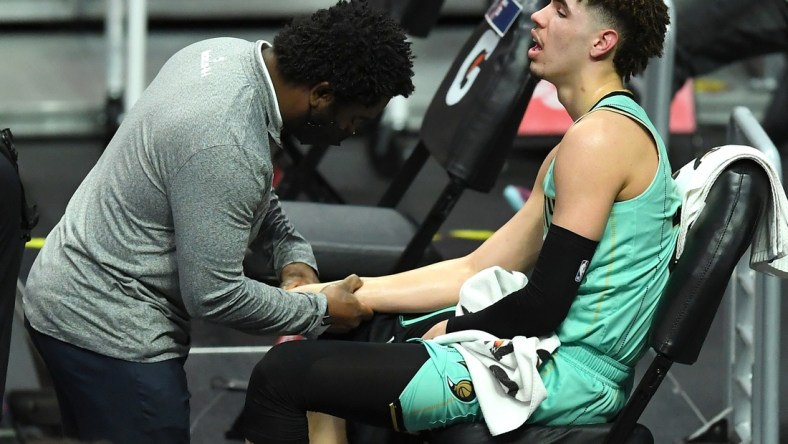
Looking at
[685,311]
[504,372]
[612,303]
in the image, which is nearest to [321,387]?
[504,372]

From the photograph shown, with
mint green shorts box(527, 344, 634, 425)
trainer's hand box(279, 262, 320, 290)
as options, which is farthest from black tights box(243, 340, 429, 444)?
trainer's hand box(279, 262, 320, 290)

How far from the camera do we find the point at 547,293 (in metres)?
2.33

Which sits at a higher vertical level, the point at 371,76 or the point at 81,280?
the point at 371,76

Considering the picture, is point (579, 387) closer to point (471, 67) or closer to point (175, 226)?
point (175, 226)

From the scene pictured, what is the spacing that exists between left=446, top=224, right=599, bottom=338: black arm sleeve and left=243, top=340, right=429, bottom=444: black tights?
161 mm

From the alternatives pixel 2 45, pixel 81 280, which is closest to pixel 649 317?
pixel 81 280

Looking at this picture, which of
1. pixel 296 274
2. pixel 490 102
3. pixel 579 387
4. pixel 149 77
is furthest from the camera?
pixel 149 77

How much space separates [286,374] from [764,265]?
3.15ft

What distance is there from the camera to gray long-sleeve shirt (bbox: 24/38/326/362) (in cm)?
223

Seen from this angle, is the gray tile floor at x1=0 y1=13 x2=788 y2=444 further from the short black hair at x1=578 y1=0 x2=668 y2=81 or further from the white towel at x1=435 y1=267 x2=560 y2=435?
the short black hair at x1=578 y1=0 x2=668 y2=81

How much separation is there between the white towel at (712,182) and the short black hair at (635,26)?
225 millimetres

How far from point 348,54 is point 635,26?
0.57 meters

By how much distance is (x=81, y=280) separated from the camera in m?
2.40

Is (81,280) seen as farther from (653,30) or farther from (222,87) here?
(653,30)
